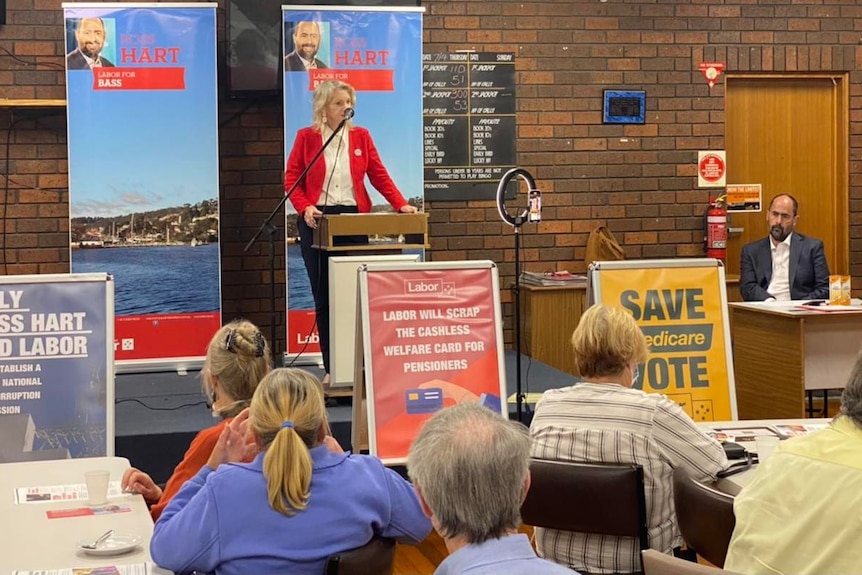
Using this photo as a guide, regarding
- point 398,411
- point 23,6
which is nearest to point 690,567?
point 398,411

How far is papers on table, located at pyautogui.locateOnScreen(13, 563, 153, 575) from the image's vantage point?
2.04 m

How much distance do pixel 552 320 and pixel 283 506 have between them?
5188 mm

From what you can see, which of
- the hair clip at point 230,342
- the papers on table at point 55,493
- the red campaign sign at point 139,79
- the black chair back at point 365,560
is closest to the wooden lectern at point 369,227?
the red campaign sign at point 139,79

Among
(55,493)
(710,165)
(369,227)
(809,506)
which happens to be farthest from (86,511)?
(710,165)

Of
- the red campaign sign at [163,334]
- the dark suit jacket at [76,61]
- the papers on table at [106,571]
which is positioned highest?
the dark suit jacket at [76,61]

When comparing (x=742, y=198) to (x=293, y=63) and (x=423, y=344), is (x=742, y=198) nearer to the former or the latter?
(x=293, y=63)

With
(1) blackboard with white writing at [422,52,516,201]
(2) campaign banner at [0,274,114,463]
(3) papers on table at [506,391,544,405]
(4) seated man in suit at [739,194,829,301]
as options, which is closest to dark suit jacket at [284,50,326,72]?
(1) blackboard with white writing at [422,52,516,201]

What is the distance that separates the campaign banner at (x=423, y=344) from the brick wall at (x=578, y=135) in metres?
3.02

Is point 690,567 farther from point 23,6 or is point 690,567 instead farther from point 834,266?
point 834,266

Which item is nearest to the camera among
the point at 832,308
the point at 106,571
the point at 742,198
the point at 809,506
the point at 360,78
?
the point at 809,506

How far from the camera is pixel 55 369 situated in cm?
405

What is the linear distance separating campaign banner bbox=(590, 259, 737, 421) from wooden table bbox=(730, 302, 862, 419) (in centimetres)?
123

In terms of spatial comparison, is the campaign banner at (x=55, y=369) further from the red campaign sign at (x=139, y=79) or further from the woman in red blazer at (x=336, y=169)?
the red campaign sign at (x=139, y=79)

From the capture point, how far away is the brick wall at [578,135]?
7.14 meters
